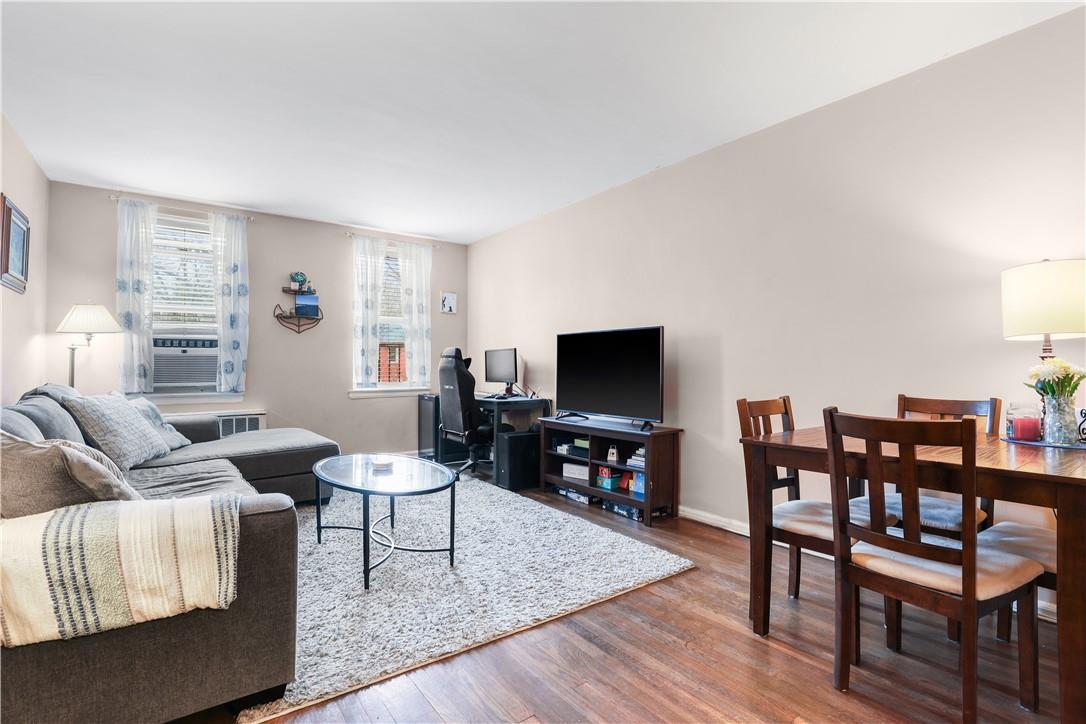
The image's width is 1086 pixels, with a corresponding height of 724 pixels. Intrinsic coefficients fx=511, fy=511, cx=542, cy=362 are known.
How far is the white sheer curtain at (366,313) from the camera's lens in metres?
5.23

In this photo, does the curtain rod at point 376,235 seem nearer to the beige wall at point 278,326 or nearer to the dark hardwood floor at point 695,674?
the beige wall at point 278,326

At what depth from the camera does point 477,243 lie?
19.3 ft

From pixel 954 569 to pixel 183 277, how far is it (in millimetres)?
5362

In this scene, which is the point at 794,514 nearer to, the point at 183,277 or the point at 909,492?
the point at 909,492

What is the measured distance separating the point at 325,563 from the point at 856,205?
3.36 metres

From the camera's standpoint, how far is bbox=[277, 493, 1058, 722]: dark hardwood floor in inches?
61.3

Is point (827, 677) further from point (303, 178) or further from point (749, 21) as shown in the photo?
point (303, 178)

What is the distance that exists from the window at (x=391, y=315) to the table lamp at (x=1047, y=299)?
15.8 ft

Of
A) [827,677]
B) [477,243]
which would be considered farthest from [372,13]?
[477,243]

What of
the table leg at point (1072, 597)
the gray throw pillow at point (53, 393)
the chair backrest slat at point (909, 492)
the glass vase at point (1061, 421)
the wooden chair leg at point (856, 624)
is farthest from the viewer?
the gray throw pillow at point (53, 393)

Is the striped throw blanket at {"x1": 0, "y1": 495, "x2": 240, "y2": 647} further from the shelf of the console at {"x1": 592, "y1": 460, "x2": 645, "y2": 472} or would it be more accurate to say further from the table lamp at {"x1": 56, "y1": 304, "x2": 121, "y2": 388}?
the table lamp at {"x1": 56, "y1": 304, "x2": 121, "y2": 388}

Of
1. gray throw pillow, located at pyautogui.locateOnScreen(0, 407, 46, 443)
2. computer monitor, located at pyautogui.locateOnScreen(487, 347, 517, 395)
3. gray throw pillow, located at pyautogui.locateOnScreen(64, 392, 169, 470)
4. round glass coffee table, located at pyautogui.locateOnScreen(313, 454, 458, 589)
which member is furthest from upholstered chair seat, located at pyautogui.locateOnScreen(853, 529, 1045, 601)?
computer monitor, located at pyautogui.locateOnScreen(487, 347, 517, 395)

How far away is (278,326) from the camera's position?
4.83m

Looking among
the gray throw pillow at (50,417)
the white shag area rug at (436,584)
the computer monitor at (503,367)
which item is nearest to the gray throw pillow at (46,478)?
the white shag area rug at (436,584)
